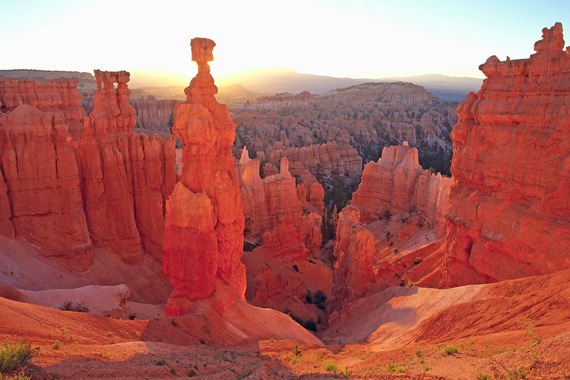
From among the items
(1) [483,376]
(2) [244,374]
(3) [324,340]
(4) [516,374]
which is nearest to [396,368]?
(1) [483,376]

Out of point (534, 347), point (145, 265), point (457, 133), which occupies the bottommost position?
point (145, 265)

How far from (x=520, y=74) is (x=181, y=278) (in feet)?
48.5

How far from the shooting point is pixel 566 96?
15570 mm

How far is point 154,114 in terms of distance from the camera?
7706cm

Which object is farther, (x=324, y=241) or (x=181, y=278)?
(x=324, y=241)

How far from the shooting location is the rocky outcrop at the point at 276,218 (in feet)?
115

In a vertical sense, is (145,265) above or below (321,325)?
above

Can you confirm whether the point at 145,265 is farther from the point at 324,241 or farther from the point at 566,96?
the point at 324,241

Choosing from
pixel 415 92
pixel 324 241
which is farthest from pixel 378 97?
pixel 324 241

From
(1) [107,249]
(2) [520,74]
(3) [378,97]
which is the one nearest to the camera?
(2) [520,74]

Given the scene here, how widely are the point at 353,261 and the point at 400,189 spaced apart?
50.1ft

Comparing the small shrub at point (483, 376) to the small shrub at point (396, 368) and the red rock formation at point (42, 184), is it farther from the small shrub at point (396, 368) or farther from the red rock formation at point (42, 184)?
the red rock formation at point (42, 184)

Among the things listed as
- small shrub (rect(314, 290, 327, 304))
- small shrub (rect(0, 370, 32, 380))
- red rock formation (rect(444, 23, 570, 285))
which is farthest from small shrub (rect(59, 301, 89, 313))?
small shrub (rect(314, 290, 327, 304))

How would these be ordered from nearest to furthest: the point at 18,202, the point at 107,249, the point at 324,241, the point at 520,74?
1. the point at 520,74
2. the point at 18,202
3. the point at 107,249
4. the point at 324,241
